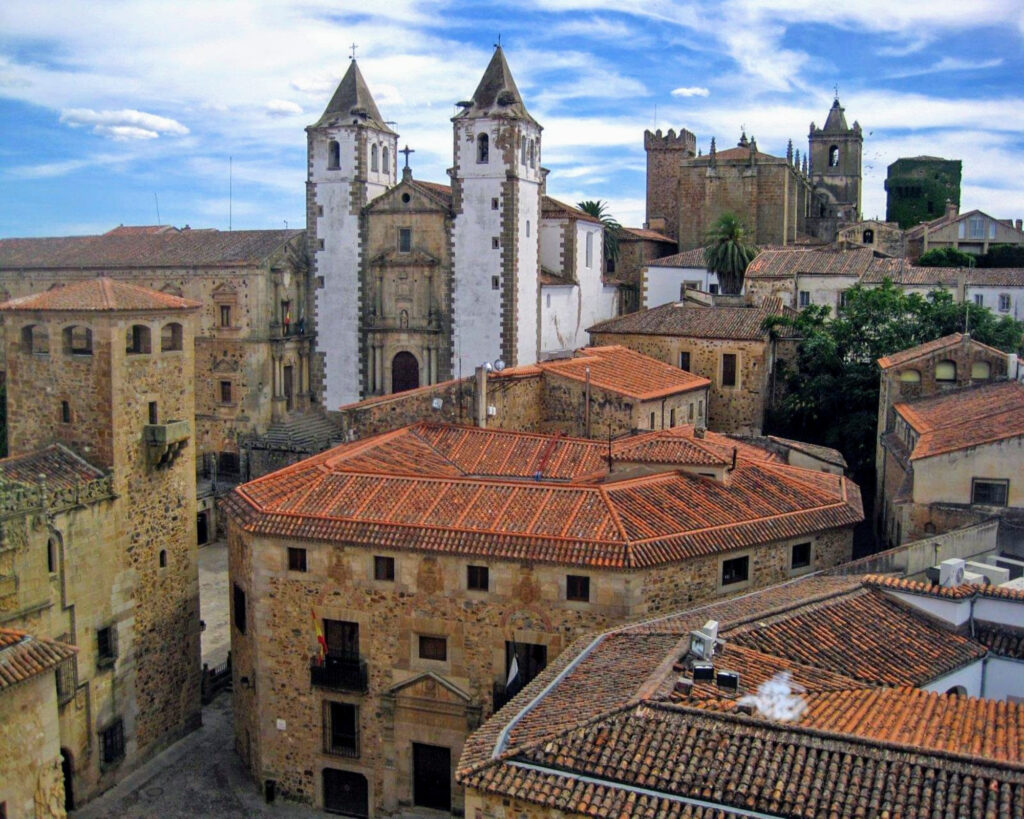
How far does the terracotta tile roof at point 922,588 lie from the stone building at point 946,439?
5.55m

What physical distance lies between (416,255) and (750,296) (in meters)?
16.1

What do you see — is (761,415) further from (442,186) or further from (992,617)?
(992,617)

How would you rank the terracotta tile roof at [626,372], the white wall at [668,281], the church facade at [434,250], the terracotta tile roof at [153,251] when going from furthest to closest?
the white wall at [668,281] < the terracotta tile roof at [153,251] < the church facade at [434,250] < the terracotta tile roof at [626,372]

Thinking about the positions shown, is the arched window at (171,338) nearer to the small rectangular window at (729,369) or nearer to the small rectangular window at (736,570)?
the small rectangular window at (736,570)

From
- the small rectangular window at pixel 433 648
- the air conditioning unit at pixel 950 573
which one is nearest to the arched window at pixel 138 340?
the small rectangular window at pixel 433 648

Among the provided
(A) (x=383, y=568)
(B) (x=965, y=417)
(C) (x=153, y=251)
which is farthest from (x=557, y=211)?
(A) (x=383, y=568)

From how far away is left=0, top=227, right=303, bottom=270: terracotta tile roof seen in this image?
50.3 metres

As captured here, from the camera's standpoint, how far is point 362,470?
26781 millimetres

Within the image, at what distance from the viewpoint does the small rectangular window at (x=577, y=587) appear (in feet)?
72.7

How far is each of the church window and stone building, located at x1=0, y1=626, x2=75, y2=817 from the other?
2641 cm

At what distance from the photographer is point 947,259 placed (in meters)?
59.9

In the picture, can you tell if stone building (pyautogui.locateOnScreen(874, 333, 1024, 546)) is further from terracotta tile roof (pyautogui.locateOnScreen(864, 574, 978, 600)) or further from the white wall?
the white wall

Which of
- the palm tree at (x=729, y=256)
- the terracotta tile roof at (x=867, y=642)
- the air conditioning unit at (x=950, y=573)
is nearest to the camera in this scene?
the terracotta tile roof at (x=867, y=642)

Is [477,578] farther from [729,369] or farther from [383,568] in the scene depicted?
[729,369]
